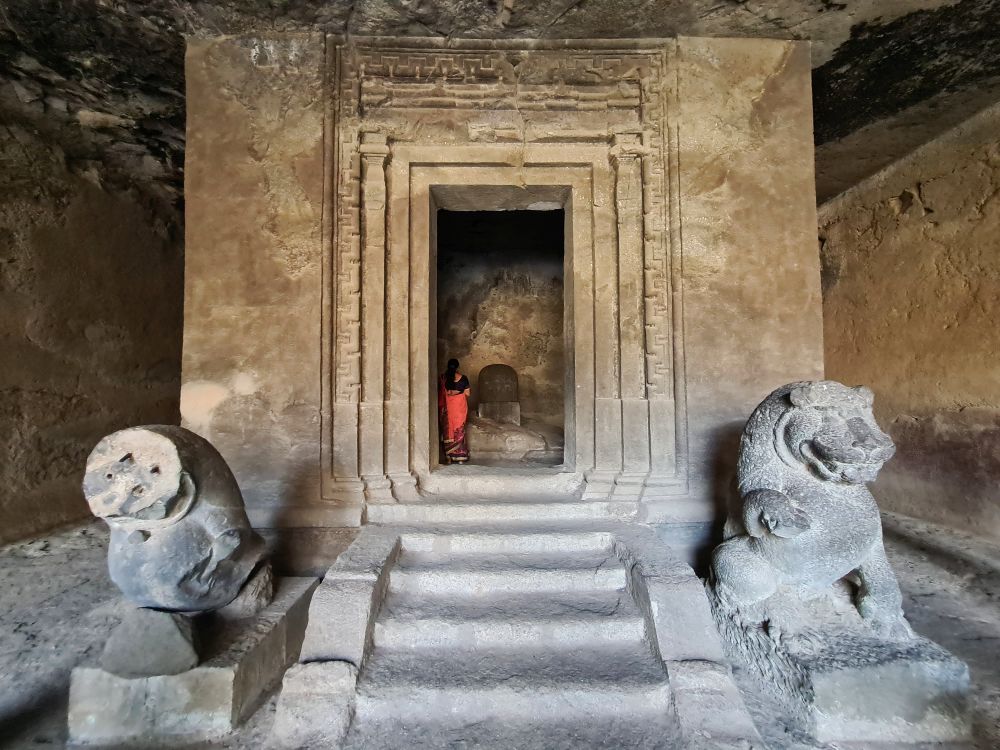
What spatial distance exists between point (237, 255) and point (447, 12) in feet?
7.88

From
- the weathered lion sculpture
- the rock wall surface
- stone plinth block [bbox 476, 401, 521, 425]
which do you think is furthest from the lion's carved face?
the rock wall surface

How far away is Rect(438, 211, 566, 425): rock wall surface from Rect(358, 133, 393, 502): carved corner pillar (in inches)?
165

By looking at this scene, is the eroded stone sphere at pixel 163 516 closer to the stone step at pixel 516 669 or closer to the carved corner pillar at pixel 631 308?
the stone step at pixel 516 669

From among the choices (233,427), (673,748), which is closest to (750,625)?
(673,748)

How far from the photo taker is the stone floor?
226cm

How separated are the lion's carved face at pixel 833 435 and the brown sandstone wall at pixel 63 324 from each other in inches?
251

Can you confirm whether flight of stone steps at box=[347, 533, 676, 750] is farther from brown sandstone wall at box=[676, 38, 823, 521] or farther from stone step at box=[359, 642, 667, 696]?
brown sandstone wall at box=[676, 38, 823, 521]

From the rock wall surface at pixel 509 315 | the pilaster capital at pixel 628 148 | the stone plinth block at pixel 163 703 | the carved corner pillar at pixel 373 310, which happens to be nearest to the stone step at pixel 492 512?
the carved corner pillar at pixel 373 310

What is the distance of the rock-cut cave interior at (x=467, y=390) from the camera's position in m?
2.20

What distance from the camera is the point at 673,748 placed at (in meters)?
1.99

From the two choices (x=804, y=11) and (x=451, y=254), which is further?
(x=451, y=254)

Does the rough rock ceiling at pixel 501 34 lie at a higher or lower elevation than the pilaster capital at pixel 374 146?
higher

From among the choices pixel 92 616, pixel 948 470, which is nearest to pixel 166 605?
pixel 92 616

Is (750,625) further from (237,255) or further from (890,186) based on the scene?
(890,186)
